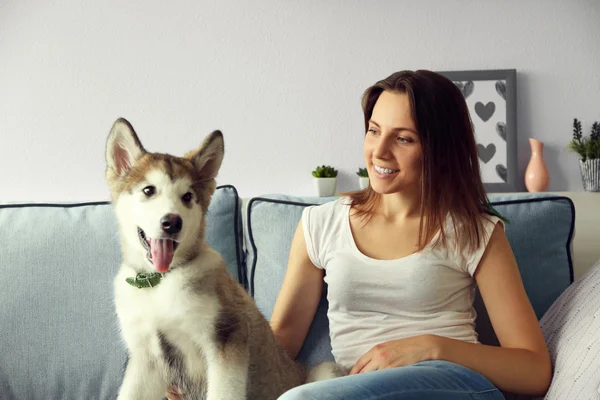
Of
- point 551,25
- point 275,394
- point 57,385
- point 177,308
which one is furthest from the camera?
point 551,25

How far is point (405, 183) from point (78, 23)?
2.53 m

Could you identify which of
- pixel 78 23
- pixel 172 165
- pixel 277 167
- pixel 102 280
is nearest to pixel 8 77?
pixel 78 23

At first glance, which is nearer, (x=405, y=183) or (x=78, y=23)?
(x=405, y=183)

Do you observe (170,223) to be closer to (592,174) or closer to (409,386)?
(409,386)

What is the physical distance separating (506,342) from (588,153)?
2.09 metres

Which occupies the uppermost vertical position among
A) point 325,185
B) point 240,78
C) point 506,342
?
point 240,78

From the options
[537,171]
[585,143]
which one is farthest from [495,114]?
[585,143]

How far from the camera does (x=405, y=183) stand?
157 cm

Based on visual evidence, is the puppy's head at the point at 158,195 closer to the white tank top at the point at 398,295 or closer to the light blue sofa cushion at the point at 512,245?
the white tank top at the point at 398,295

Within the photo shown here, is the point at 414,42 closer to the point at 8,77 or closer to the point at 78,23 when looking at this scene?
the point at 78,23

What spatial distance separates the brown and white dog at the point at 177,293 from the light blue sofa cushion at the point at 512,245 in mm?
476

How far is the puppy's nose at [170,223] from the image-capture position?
1.14 metres

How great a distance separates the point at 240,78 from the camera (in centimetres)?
345

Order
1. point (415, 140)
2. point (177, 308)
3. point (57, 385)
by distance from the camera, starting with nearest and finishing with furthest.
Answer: point (177, 308) < point (415, 140) < point (57, 385)
